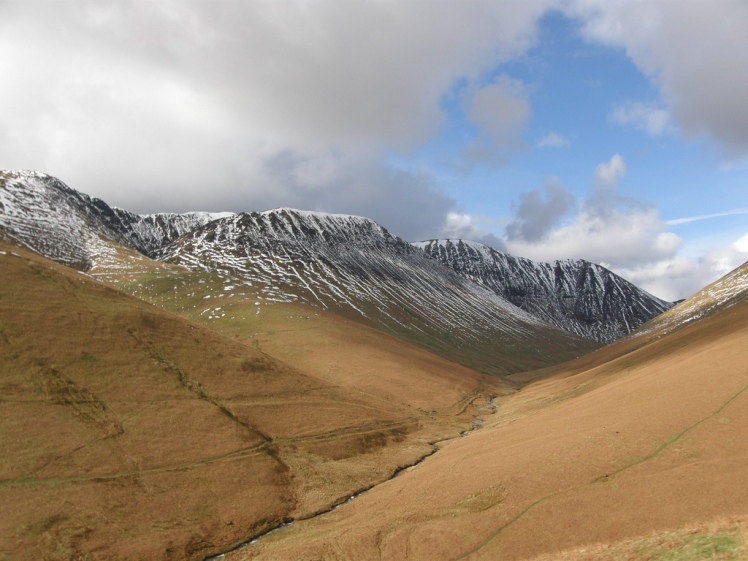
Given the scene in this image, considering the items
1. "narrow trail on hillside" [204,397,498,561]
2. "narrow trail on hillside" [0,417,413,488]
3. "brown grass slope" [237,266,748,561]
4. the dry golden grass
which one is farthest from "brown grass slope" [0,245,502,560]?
the dry golden grass

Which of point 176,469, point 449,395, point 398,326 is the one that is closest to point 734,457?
point 176,469

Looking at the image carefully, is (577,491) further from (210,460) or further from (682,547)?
(210,460)

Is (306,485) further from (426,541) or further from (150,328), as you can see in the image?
(150,328)

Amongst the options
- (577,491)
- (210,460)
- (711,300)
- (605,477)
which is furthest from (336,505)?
(711,300)

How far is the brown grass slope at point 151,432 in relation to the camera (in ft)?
120

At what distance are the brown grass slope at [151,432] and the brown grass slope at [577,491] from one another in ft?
24.2

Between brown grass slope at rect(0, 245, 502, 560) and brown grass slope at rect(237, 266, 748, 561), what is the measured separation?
7.39m

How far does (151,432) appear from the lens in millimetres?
48844

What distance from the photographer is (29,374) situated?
160ft

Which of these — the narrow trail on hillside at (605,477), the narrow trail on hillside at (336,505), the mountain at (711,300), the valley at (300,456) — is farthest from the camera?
the mountain at (711,300)

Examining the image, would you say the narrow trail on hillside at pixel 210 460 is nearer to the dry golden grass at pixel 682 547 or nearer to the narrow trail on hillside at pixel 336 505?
the narrow trail on hillside at pixel 336 505

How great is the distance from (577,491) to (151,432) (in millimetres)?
40993

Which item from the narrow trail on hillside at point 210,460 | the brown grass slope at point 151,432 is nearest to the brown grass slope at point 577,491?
the brown grass slope at point 151,432

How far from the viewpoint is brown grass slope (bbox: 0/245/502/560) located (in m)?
Answer: 36.7
